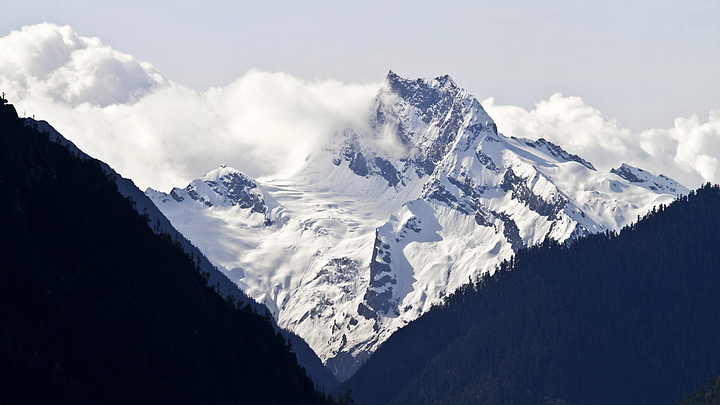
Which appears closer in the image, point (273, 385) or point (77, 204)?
point (77, 204)

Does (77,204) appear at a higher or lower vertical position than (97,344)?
higher

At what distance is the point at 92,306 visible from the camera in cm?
16000

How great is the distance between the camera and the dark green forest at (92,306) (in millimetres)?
141125

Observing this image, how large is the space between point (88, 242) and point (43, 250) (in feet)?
46.7

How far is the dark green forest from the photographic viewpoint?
141 meters

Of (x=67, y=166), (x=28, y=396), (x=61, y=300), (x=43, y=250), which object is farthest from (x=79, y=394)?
(x=67, y=166)

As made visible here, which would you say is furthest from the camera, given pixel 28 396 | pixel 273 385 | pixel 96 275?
pixel 273 385

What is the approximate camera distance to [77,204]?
176 metres

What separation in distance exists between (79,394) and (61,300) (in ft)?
63.9

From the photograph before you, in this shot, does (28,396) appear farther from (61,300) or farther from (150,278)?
(150,278)

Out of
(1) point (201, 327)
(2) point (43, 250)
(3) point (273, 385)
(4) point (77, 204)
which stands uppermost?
(4) point (77, 204)

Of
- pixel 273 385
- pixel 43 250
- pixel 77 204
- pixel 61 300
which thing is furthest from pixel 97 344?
pixel 273 385

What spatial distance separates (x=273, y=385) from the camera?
A: 197m

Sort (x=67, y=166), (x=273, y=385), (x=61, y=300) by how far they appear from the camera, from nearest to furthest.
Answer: (x=61, y=300), (x=67, y=166), (x=273, y=385)
